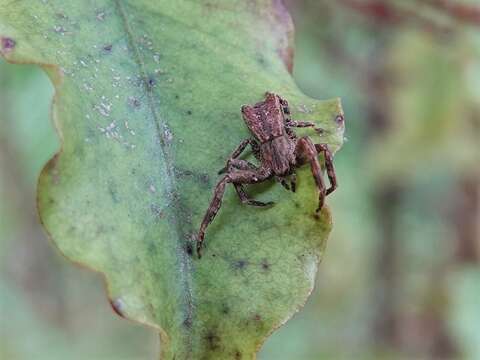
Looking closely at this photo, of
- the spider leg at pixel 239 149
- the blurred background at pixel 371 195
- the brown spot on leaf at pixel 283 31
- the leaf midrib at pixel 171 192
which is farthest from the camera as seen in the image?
the blurred background at pixel 371 195

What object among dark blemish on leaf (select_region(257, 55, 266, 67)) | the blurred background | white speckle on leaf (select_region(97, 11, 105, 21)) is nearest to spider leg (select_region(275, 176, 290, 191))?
dark blemish on leaf (select_region(257, 55, 266, 67))

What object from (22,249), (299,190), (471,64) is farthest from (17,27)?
(22,249)

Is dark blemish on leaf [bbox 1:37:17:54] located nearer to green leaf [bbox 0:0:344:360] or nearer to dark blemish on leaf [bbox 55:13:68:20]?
green leaf [bbox 0:0:344:360]

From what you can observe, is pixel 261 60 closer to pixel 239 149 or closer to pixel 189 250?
pixel 239 149

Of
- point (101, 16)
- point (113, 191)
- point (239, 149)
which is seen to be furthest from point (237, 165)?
point (101, 16)

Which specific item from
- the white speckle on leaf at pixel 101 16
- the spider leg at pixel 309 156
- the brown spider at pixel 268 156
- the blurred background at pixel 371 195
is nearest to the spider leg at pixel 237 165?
the brown spider at pixel 268 156

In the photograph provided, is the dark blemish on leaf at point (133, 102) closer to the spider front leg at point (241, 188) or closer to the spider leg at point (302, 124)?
the spider front leg at point (241, 188)
